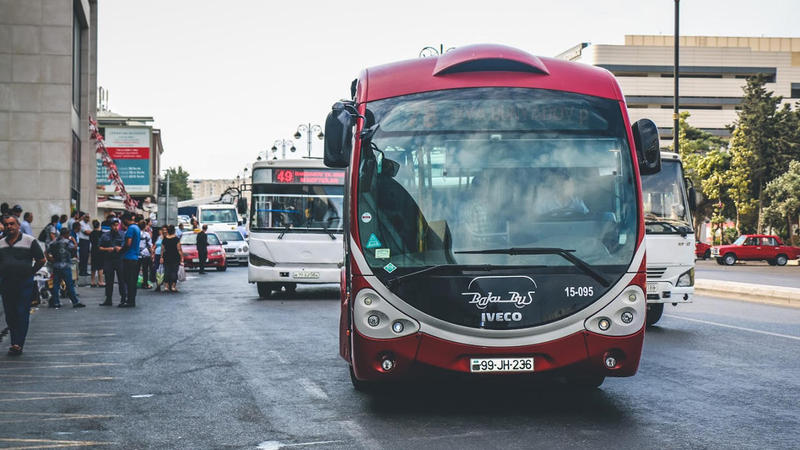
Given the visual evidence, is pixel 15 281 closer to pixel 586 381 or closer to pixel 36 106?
pixel 586 381

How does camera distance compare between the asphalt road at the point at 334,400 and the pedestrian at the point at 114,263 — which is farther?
the pedestrian at the point at 114,263

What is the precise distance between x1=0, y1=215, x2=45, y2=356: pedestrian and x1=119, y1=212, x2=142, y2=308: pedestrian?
24.6 feet

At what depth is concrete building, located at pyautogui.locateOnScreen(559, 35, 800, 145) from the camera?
10750 centimetres

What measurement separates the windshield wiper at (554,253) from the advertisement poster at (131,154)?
67.0m

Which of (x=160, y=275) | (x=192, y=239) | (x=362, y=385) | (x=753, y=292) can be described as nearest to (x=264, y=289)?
(x=160, y=275)

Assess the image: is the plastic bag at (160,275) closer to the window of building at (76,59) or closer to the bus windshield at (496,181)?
the window of building at (76,59)

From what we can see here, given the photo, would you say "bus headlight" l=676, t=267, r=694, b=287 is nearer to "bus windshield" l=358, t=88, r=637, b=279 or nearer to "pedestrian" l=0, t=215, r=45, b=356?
"bus windshield" l=358, t=88, r=637, b=279

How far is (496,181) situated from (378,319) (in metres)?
1.42

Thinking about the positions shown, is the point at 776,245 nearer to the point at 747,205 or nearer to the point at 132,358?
the point at 747,205

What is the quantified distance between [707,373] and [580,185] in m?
3.23

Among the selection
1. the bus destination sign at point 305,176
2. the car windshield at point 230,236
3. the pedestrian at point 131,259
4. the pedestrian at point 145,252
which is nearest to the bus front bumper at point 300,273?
the bus destination sign at point 305,176

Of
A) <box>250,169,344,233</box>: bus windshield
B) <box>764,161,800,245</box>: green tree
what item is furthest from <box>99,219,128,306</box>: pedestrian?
<box>764,161,800,245</box>: green tree

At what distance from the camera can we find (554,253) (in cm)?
745

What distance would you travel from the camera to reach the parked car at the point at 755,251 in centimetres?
5169
